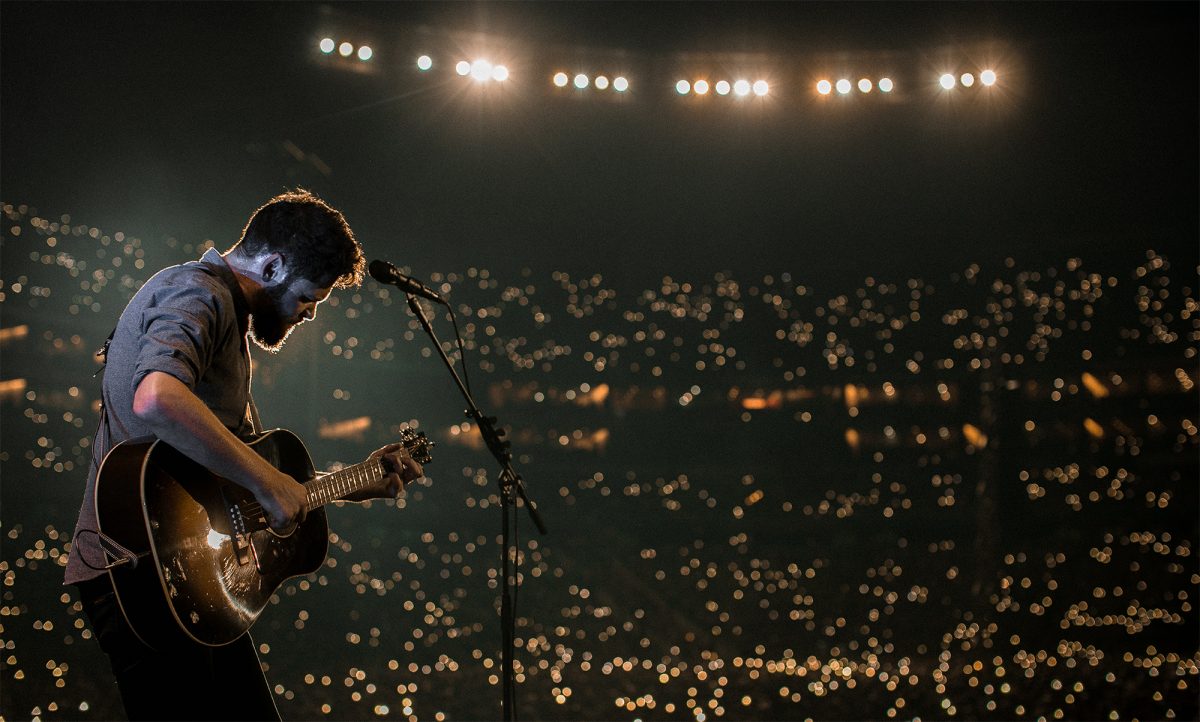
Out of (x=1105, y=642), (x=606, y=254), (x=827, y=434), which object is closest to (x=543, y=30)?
(x=606, y=254)

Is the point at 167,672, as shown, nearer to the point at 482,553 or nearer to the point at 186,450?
the point at 186,450

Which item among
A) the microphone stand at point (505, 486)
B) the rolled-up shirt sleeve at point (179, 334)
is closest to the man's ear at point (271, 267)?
the rolled-up shirt sleeve at point (179, 334)

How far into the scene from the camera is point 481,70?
595cm

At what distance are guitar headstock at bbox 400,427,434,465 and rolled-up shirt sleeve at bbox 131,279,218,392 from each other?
72 cm

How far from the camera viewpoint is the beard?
66.8 inches

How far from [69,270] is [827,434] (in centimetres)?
890

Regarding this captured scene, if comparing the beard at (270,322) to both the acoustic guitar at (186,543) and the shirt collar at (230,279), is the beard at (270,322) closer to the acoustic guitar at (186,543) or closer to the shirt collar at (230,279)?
the shirt collar at (230,279)

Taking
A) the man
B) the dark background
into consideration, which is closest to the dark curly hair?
the man

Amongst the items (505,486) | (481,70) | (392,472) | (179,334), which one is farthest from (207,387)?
(481,70)

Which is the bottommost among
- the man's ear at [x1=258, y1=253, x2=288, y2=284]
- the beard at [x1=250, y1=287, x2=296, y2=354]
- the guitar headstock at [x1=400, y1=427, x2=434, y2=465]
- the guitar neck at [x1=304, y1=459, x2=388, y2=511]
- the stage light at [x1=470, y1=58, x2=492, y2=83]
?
the guitar neck at [x1=304, y1=459, x2=388, y2=511]

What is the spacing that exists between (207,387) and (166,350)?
22 cm

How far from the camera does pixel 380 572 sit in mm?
6730

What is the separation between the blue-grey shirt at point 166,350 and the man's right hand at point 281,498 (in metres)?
0.22

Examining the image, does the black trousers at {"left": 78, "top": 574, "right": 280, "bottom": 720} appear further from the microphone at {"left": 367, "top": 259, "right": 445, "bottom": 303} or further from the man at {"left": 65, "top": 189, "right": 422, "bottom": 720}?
the microphone at {"left": 367, "top": 259, "right": 445, "bottom": 303}
